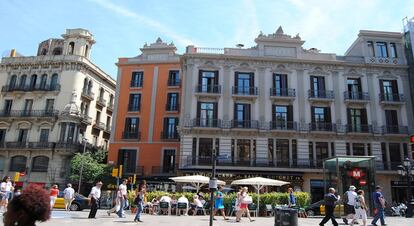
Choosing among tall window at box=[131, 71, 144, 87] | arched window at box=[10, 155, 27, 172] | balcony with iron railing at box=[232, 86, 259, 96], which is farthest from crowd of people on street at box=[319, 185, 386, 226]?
arched window at box=[10, 155, 27, 172]

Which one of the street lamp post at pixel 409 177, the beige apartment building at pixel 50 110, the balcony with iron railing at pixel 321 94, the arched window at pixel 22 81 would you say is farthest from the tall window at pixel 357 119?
the arched window at pixel 22 81

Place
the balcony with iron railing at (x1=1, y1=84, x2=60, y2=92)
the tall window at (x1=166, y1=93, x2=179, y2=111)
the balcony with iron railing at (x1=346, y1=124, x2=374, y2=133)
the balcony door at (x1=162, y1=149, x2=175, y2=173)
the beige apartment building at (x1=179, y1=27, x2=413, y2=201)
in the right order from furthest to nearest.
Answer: the balcony with iron railing at (x1=1, y1=84, x2=60, y2=92) → the tall window at (x1=166, y1=93, x2=179, y2=111) → the balcony door at (x1=162, y1=149, x2=175, y2=173) → the balcony with iron railing at (x1=346, y1=124, x2=374, y2=133) → the beige apartment building at (x1=179, y1=27, x2=413, y2=201)

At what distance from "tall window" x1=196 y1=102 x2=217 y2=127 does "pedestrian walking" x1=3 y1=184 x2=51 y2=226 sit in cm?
3066

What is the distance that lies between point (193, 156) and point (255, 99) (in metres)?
8.51

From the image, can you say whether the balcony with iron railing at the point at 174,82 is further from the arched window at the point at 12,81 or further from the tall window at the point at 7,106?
the tall window at the point at 7,106

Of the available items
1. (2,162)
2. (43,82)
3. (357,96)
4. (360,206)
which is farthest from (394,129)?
(2,162)

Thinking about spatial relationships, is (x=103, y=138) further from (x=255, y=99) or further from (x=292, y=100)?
(x=292, y=100)

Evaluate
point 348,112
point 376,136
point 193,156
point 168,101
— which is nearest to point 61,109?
point 168,101

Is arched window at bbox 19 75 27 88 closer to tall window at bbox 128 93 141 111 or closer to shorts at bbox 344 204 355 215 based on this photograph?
tall window at bbox 128 93 141 111

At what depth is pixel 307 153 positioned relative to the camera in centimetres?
3441

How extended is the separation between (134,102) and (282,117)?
17144 mm

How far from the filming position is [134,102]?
136 feet

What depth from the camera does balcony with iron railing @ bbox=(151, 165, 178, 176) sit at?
1495 inches

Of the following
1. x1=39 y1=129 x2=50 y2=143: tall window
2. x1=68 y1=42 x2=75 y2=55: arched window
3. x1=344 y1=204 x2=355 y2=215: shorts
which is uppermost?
x1=68 y1=42 x2=75 y2=55: arched window
